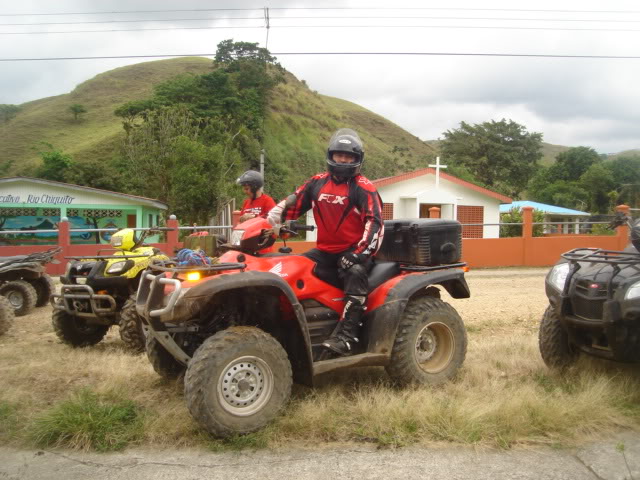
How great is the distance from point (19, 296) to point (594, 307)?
8599mm

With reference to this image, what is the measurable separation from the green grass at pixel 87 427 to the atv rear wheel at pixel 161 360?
65 cm

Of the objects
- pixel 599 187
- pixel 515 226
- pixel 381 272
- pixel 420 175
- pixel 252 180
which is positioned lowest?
pixel 381 272

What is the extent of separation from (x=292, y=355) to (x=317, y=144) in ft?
235

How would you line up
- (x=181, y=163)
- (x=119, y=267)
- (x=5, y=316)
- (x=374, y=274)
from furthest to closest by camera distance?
(x=181, y=163)
(x=5, y=316)
(x=119, y=267)
(x=374, y=274)

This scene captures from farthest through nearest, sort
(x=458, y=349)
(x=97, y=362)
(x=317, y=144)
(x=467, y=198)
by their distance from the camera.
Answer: (x=317, y=144), (x=467, y=198), (x=97, y=362), (x=458, y=349)

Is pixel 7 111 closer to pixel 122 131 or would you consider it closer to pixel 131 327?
pixel 122 131

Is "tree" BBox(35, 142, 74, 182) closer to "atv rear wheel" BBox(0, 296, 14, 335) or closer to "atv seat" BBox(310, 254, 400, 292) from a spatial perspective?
"atv rear wheel" BBox(0, 296, 14, 335)

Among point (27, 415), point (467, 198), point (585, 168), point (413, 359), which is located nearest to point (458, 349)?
point (413, 359)

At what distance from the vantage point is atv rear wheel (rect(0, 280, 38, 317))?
9.64 metres

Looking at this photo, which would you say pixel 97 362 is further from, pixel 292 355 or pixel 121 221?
pixel 121 221

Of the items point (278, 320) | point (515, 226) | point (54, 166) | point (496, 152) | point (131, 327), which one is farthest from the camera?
point (496, 152)

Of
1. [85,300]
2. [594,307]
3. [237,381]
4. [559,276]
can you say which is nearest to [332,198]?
[237,381]

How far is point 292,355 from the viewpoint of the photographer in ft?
14.9

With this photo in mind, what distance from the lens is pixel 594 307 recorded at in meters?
4.65
